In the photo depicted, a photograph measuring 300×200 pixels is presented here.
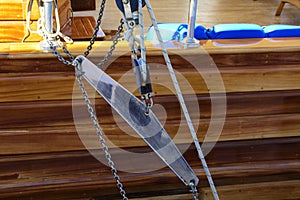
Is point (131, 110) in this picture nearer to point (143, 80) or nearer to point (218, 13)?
point (143, 80)

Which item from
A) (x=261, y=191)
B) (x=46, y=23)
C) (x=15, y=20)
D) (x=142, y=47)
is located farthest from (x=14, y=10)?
(x=261, y=191)

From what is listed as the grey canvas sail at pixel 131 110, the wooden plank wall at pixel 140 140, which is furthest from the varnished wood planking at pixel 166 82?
the grey canvas sail at pixel 131 110

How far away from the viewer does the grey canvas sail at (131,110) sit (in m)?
1.50

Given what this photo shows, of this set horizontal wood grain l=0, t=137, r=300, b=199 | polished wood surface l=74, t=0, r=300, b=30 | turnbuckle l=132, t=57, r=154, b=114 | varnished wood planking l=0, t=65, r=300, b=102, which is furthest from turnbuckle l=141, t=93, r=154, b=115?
polished wood surface l=74, t=0, r=300, b=30

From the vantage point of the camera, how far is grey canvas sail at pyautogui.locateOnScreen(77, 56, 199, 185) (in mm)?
1496

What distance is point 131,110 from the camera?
1.50 meters

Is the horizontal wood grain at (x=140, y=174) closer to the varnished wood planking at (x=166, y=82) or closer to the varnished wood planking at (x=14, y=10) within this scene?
the varnished wood planking at (x=166, y=82)

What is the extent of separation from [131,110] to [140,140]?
578 millimetres

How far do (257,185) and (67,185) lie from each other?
0.91 metres

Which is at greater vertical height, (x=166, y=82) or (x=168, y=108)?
(x=166, y=82)

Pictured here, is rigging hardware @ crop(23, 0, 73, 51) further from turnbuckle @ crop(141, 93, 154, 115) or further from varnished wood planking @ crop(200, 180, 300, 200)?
varnished wood planking @ crop(200, 180, 300, 200)

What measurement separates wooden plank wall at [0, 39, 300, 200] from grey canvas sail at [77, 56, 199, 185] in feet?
1.24

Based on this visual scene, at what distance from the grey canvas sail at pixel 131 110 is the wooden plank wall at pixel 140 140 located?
1.24ft

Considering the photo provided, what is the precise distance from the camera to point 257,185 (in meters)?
2.28
